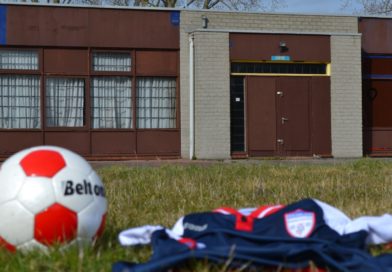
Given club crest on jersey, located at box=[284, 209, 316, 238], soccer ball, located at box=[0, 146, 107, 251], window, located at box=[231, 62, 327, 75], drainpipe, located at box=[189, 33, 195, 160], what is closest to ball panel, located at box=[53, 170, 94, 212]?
soccer ball, located at box=[0, 146, 107, 251]

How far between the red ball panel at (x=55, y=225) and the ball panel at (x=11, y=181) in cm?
23

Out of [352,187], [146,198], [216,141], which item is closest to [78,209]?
[146,198]

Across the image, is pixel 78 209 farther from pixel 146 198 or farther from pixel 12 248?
pixel 146 198

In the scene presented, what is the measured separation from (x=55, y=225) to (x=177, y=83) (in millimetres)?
14995

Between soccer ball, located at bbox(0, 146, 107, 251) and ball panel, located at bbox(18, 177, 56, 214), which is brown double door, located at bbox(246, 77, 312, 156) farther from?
ball panel, located at bbox(18, 177, 56, 214)

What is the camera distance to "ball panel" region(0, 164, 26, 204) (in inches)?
153

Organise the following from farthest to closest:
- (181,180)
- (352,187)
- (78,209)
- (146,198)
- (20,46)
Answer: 1. (20,46)
2. (181,180)
3. (352,187)
4. (146,198)
5. (78,209)

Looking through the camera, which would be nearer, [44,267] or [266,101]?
[44,267]

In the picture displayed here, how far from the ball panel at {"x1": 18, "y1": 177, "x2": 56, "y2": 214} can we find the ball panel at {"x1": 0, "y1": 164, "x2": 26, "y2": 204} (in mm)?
39

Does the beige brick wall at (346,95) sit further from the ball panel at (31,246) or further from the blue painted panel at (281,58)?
the ball panel at (31,246)

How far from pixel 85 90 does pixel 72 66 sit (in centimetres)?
76

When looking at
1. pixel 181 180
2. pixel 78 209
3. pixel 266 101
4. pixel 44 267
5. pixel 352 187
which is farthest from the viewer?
pixel 266 101

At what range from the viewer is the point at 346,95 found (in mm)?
19328

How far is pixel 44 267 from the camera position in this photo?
3609mm
